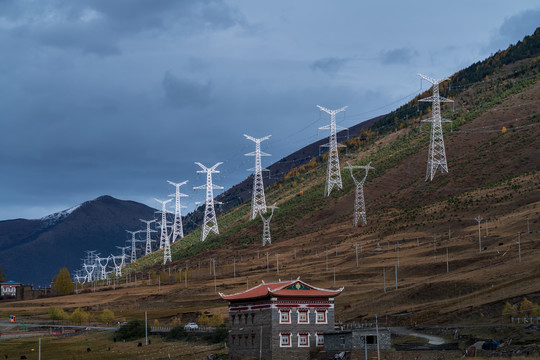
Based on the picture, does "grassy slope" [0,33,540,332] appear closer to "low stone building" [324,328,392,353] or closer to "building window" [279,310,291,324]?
"low stone building" [324,328,392,353]

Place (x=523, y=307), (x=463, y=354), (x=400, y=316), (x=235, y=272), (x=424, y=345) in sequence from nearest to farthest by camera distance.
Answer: (x=463, y=354) < (x=424, y=345) < (x=523, y=307) < (x=400, y=316) < (x=235, y=272)

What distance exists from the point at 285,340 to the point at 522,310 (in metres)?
26.0

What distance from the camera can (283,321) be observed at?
8425 cm

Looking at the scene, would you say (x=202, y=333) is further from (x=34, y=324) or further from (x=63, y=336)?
(x=34, y=324)

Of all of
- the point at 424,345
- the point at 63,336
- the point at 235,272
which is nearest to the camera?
the point at 424,345

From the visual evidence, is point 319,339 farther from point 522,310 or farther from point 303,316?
point 522,310

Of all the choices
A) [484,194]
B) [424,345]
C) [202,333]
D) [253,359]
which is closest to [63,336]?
[202,333]

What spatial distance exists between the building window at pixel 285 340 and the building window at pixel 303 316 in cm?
220

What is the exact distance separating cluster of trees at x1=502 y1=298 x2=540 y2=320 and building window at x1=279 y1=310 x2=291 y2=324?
23422 mm

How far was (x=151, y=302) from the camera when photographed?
536ft

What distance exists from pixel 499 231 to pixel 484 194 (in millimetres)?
37557

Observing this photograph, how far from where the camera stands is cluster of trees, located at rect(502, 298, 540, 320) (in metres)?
80.2

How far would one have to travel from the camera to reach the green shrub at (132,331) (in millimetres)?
115000

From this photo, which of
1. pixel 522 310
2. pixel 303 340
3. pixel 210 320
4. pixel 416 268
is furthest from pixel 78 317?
pixel 522 310
